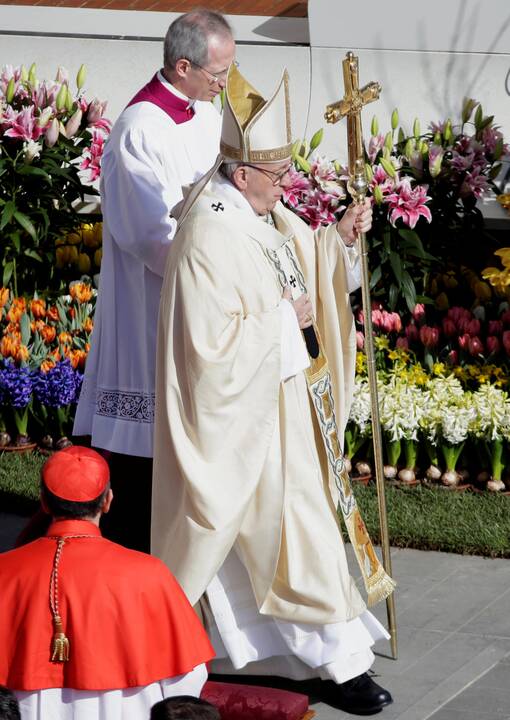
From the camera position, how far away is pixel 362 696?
5.06 metres

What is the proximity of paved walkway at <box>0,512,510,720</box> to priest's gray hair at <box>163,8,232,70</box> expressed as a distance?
2.23m

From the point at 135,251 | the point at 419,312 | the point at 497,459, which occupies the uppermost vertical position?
the point at 135,251

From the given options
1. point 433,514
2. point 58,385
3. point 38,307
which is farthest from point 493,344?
point 38,307

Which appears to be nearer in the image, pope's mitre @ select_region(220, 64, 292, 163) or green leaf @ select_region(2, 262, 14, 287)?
pope's mitre @ select_region(220, 64, 292, 163)

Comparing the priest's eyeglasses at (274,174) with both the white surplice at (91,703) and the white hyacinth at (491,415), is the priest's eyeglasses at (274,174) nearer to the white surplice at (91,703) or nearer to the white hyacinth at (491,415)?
the white surplice at (91,703)

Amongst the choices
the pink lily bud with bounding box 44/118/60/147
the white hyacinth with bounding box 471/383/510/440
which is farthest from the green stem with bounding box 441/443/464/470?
the pink lily bud with bounding box 44/118/60/147

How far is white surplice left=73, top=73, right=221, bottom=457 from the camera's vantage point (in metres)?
5.49

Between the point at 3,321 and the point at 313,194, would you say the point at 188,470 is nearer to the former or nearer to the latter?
the point at 313,194

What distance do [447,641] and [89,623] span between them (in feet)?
7.31

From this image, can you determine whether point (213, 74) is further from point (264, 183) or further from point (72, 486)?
point (72, 486)

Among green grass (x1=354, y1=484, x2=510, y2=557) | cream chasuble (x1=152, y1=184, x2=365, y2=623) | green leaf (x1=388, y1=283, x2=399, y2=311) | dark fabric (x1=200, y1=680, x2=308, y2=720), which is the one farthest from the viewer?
green leaf (x1=388, y1=283, x2=399, y2=311)

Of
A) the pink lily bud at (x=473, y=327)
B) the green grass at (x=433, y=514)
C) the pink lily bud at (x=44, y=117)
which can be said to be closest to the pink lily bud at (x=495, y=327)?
the pink lily bud at (x=473, y=327)

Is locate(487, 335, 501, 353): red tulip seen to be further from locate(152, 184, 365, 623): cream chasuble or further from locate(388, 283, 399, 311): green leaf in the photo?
locate(152, 184, 365, 623): cream chasuble

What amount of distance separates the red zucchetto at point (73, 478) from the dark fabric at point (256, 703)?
113 cm
